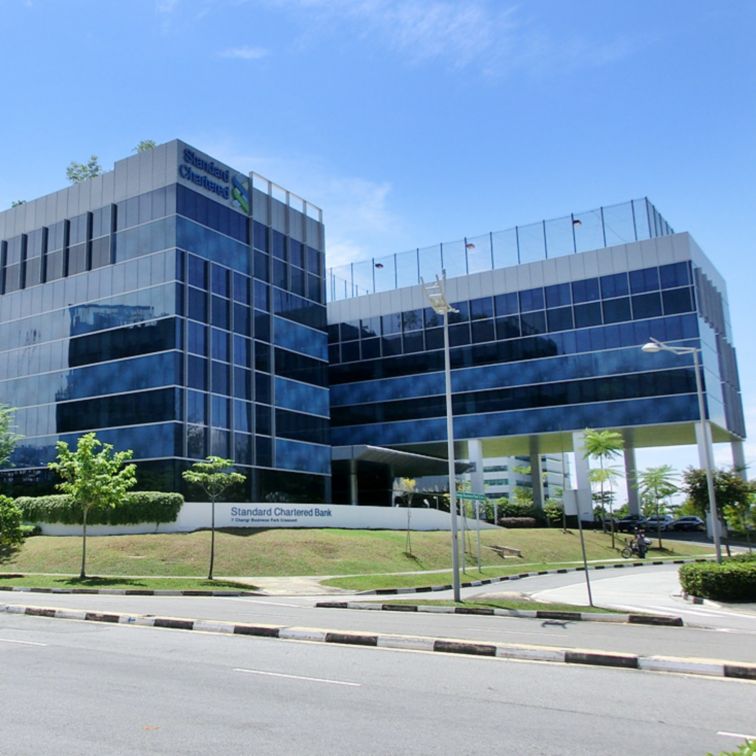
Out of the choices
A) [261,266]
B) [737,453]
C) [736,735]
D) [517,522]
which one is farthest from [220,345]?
[737,453]

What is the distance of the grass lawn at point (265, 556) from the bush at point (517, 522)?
15.5m

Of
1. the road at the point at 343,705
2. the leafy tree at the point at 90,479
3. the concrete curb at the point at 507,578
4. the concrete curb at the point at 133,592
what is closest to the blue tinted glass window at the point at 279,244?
the leafy tree at the point at 90,479

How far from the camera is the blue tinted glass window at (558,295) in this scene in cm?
6259

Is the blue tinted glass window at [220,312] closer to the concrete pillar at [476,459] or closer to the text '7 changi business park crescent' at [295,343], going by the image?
the text '7 changi business park crescent' at [295,343]

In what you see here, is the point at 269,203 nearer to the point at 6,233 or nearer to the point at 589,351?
the point at 6,233

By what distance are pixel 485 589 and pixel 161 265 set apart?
2787 centimetres

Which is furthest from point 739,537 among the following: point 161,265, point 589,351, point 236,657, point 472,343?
point 236,657

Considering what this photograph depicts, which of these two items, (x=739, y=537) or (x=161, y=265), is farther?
(x=739, y=537)

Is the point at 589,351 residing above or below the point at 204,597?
above

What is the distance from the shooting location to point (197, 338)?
44.9 m

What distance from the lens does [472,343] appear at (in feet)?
218

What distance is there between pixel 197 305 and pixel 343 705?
39829mm

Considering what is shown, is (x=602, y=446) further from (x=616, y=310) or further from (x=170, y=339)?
(x=170, y=339)

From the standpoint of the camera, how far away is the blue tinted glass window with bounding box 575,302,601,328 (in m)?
60.9
